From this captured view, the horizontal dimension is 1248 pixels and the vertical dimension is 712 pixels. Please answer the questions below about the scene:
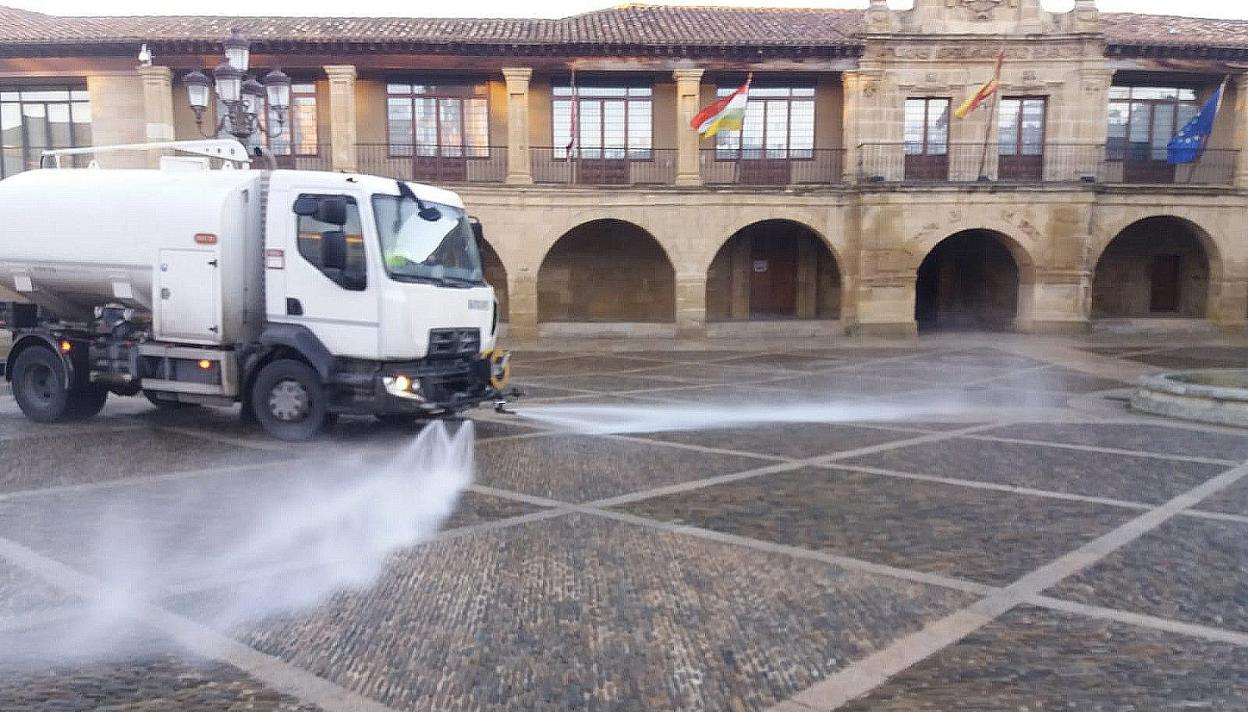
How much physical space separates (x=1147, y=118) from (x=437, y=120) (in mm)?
19891

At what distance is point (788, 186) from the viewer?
78.3 feet

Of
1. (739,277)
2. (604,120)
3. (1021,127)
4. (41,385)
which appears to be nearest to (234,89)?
(41,385)

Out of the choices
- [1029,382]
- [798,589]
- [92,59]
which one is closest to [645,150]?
[1029,382]

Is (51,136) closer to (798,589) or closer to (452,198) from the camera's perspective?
(452,198)

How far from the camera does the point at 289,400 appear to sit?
31.7 ft

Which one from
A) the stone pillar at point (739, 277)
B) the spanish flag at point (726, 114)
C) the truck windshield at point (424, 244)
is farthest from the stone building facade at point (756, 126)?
the truck windshield at point (424, 244)

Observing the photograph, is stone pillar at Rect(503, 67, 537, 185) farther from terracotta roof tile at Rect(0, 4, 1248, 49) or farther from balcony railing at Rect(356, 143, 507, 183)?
terracotta roof tile at Rect(0, 4, 1248, 49)

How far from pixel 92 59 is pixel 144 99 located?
1.65m

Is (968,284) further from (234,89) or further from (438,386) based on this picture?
(438,386)

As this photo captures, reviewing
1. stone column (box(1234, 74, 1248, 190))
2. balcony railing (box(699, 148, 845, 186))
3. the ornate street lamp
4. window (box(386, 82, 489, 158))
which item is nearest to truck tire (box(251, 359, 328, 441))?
the ornate street lamp

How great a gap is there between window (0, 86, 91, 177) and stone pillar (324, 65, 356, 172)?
723 cm

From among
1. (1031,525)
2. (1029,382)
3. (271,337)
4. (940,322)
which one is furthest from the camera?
(940,322)

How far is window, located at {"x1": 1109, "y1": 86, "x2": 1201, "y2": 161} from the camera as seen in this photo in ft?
82.8

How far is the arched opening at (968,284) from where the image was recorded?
27.1 meters
